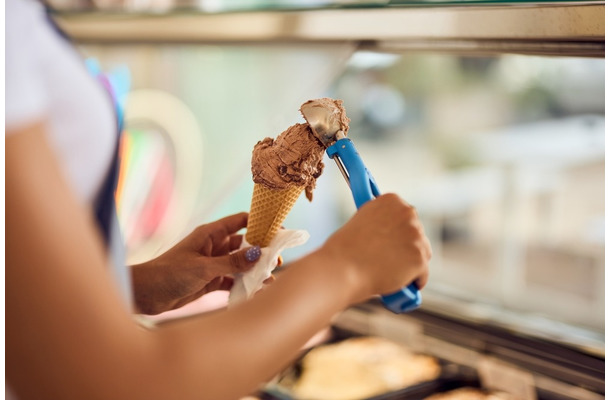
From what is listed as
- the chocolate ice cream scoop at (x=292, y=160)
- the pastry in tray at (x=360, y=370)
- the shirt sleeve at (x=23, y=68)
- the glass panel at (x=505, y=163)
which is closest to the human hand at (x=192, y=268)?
the chocolate ice cream scoop at (x=292, y=160)

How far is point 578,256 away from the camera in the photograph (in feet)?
13.5

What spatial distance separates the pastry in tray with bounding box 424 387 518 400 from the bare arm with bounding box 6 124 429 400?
3.49 feet

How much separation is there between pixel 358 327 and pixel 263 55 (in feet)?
3.16

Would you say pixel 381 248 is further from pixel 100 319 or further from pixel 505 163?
pixel 505 163

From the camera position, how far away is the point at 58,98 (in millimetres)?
695

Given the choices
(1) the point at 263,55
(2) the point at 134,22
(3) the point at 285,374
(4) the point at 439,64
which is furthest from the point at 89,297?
(4) the point at 439,64

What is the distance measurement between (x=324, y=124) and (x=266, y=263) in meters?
0.21

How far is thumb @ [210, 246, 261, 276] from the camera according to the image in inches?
34.0

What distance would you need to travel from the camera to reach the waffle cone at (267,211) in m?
0.84

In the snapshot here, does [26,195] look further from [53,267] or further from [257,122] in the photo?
[257,122]

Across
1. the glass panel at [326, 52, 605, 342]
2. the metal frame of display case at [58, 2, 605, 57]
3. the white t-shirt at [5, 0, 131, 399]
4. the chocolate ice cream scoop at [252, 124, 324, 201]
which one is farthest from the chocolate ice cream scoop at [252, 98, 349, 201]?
the glass panel at [326, 52, 605, 342]

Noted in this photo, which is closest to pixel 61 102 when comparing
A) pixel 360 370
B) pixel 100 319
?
pixel 100 319

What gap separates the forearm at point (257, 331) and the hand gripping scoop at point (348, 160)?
0.30 feet

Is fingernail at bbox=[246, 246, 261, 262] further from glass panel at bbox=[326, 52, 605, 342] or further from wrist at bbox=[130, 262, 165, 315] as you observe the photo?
glass panel at bbox=[326, 52, 605, 342]
